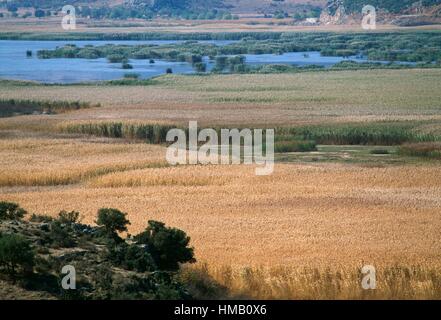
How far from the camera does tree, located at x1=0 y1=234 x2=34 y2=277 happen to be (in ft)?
49.4

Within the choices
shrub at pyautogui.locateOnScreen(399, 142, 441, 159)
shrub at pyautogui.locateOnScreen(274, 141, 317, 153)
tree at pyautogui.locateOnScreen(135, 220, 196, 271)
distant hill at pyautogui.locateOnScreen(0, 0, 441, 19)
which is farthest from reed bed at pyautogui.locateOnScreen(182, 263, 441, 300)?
distant hill at pyautogui.locateOnScreen(0, 0, 441, 19)

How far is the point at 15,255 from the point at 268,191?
15751 millimetres

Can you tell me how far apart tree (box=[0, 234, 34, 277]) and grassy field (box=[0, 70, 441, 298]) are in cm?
389

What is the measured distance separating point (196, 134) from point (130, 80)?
88.3ft

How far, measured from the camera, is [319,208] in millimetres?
27172

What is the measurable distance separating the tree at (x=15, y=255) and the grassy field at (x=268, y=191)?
3.89 m

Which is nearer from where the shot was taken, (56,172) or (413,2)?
(56,172)

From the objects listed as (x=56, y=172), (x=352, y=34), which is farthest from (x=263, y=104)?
(x=352, y=34)

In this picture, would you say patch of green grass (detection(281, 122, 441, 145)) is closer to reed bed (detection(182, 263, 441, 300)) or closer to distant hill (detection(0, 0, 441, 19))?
reed bed (detection(182, 263, 441, 300))

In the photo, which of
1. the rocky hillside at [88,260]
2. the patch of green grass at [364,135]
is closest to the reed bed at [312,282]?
the rocky hillside at [88,260]

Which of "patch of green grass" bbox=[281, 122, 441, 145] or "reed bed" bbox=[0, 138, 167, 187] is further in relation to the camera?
"patch of green grass" bbox=[281, 122, 441, 145]

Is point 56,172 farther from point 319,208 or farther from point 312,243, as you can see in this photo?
point 312,243

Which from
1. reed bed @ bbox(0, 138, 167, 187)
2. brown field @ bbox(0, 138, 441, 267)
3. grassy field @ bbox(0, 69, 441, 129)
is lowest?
grassy field @ bbox(0, 69, 441, 129)

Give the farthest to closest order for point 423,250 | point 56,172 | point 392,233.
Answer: point 56,172, point 392,233, point 423,250
